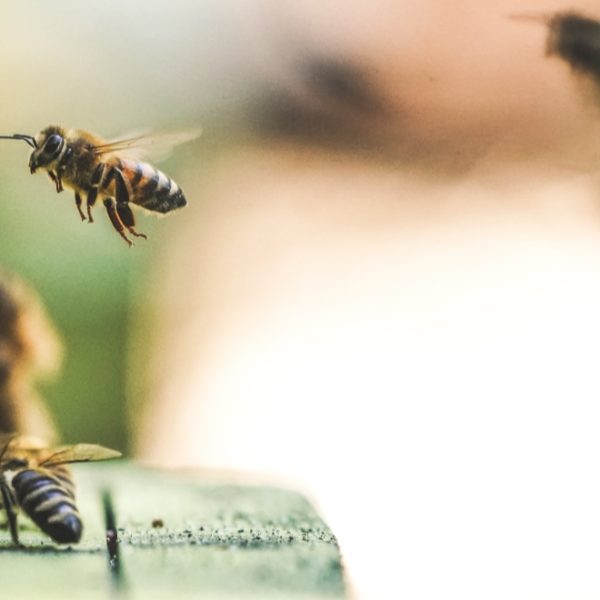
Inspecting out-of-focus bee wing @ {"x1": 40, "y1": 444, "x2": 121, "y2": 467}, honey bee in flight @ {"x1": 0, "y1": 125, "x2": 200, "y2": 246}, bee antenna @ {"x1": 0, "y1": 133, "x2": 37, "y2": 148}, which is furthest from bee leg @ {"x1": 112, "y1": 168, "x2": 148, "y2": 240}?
out-of-focus bee wing @ {"x1": 40, "y1": 444, "x2": 121, "y2": 467}

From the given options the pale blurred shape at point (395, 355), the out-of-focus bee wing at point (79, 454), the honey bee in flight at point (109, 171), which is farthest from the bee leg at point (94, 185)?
the out-of-focus bee wing at point (79, 454)

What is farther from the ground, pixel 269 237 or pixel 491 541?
pixel 269 237

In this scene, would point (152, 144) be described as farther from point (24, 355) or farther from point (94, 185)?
point (24, 355)

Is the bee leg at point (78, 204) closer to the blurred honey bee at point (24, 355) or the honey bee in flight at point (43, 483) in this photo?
the blurred honey bee at point (24, 355)

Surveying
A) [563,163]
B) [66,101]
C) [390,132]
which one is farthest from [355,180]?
[66,101]

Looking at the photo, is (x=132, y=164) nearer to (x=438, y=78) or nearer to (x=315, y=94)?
(x=315, y=94)

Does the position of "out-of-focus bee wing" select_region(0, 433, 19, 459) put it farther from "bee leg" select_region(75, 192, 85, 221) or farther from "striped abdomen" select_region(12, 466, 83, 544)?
"bee leg" select_region(75, 192, 85, 221)
